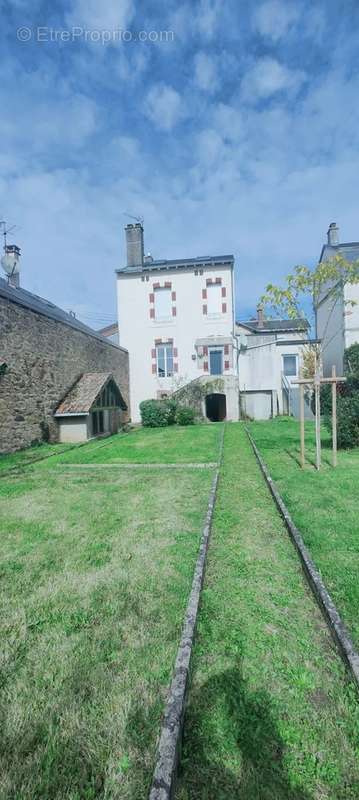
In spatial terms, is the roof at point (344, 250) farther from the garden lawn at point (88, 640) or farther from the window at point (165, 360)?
the garden lawn at point (88, 640)

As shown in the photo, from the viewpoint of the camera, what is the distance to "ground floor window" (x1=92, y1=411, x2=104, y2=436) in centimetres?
1499

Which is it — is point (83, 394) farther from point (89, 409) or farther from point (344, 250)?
point (344, 250)

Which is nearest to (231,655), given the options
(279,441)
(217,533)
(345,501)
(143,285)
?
(217,533)

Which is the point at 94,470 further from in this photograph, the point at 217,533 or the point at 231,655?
the point at 231,655

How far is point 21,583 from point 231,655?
2.07m

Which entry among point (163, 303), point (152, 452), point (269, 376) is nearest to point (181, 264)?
point (163, 303)

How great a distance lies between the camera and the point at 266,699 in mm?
1941

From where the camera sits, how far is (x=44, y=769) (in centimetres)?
159

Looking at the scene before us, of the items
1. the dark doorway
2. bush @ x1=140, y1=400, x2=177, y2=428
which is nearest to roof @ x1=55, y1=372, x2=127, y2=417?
bush @ x1=140, y1=400, x2=177, y2=428

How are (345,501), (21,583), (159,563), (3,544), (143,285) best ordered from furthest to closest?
(143,285) < (345,501) < (3,544) < (159,563) < (21,583)

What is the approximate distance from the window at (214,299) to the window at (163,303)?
2526 mm

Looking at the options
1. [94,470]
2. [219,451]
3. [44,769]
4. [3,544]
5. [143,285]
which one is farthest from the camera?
[143,285]

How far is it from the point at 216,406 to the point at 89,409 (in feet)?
37.1

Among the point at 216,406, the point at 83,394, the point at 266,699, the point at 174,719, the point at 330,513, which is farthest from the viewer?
the point at 216,406
